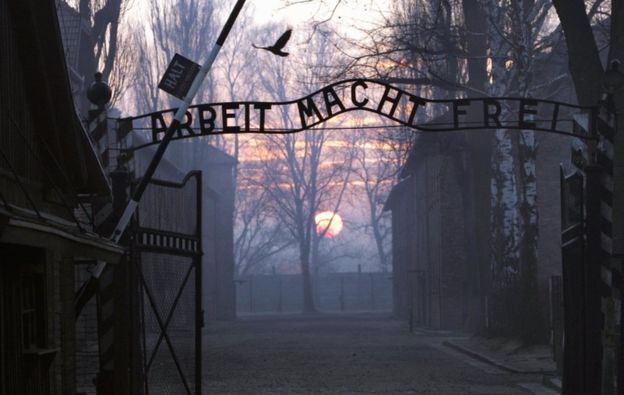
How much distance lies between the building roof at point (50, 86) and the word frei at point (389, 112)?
2103mm

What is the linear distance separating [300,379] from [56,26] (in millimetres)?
10550

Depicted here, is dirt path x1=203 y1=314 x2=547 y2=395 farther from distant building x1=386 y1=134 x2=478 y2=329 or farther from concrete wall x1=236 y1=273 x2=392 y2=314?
concrete wall x1=236 y1=273 x2=392 y2=314

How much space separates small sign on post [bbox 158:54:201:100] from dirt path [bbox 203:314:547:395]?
5.91 meters

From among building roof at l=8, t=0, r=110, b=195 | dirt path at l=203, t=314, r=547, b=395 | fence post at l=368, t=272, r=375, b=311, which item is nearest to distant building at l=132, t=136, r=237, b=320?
fence post at l=368, t=272, r=375, b=311

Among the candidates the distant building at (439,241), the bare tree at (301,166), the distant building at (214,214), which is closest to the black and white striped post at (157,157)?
the distant building at (439,241)

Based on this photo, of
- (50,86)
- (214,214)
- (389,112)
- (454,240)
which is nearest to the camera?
(50,86)

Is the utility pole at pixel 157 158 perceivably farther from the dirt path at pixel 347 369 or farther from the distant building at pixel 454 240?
the distant building at pixel 454 240

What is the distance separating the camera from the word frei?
15.5 m

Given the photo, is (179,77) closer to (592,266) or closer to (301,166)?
(592,266)

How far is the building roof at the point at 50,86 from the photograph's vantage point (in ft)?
37.4

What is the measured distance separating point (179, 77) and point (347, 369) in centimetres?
1051

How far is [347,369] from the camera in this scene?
76.8 feet

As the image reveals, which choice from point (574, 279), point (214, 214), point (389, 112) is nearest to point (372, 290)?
point (214, 214)

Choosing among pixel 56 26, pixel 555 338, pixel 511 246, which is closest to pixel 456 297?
pixel 511 246
